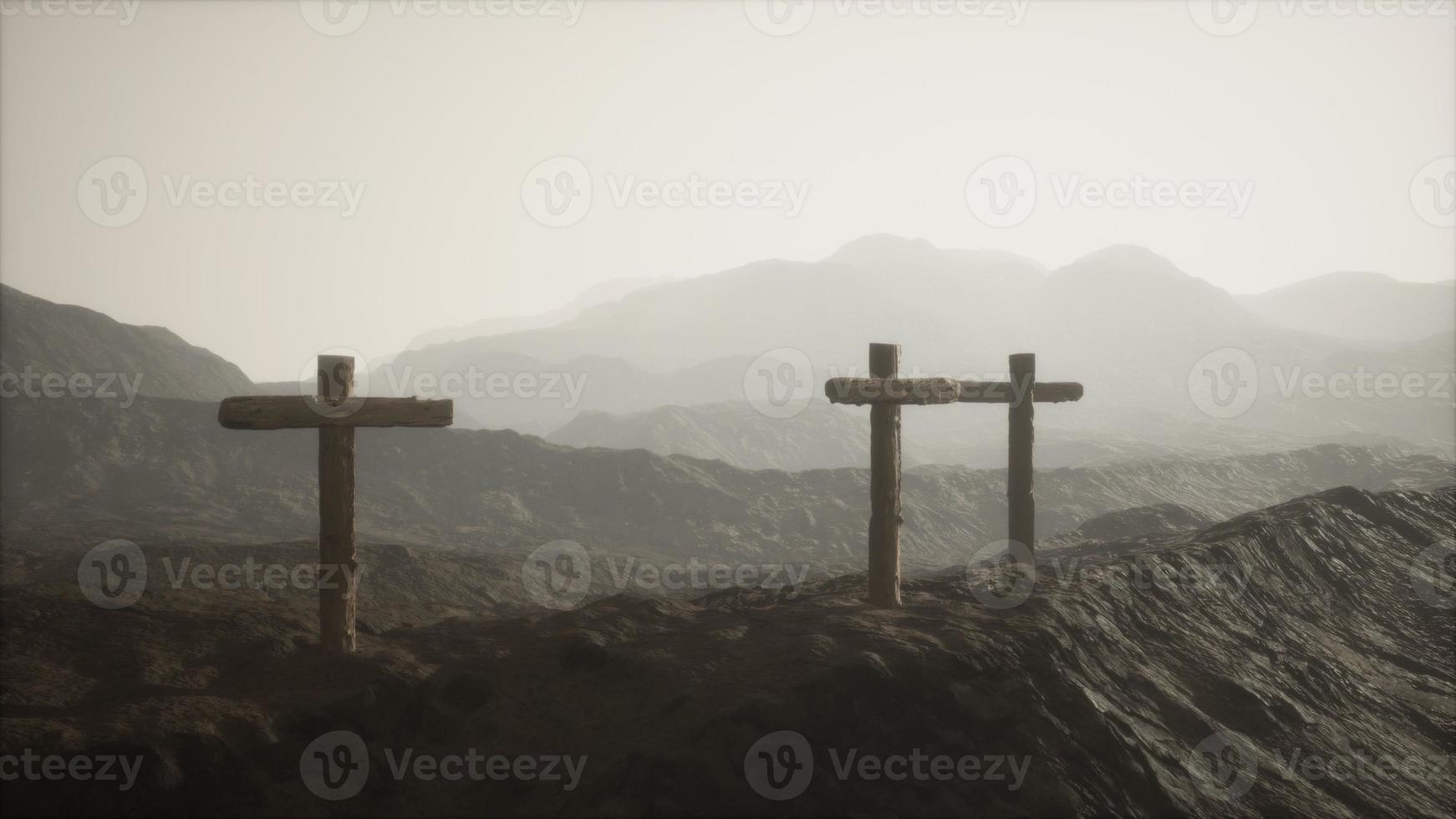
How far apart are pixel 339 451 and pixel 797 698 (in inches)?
200

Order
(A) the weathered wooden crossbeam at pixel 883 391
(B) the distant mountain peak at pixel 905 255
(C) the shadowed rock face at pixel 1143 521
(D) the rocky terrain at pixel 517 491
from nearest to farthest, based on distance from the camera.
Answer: (A) the weathered wooden crossbeam at pixel 883 391
(C) the shadowed rock face at pixel 1143 521
(D) the rocky terrain at pixel 517 491
(B) the distant mountain peak at pixel 905 255

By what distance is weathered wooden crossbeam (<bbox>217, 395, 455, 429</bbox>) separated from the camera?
321 inches

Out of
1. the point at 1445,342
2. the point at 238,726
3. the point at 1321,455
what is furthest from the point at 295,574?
the point at 1445,342

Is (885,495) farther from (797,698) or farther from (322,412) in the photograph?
(322,412)

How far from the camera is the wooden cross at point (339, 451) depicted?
27.5 feet

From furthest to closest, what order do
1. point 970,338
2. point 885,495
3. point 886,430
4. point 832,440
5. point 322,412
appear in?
point 970,338
point 832,440
point 885,495
point 886,430
point 322,412

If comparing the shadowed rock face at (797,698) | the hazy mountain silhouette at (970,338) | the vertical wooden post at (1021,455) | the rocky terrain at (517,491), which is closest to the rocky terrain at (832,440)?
the hazy mountain silhouette at (970,338)

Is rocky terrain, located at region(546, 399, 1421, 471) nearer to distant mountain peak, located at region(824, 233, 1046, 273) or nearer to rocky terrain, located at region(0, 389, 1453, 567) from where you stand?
rocky terrain, located at region(0, 389, 1453, 567)

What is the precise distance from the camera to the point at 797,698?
741 cm

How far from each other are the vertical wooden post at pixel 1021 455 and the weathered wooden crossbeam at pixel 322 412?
7.90 metres

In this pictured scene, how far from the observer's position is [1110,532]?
23250mm

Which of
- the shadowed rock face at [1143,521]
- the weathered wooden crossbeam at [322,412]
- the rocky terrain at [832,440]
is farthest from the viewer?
the rocky terrain at [832,440]

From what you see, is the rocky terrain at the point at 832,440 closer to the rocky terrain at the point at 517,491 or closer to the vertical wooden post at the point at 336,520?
the rocky terrain at the point at 517,491

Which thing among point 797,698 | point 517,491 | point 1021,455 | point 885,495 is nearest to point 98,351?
point 517,491
